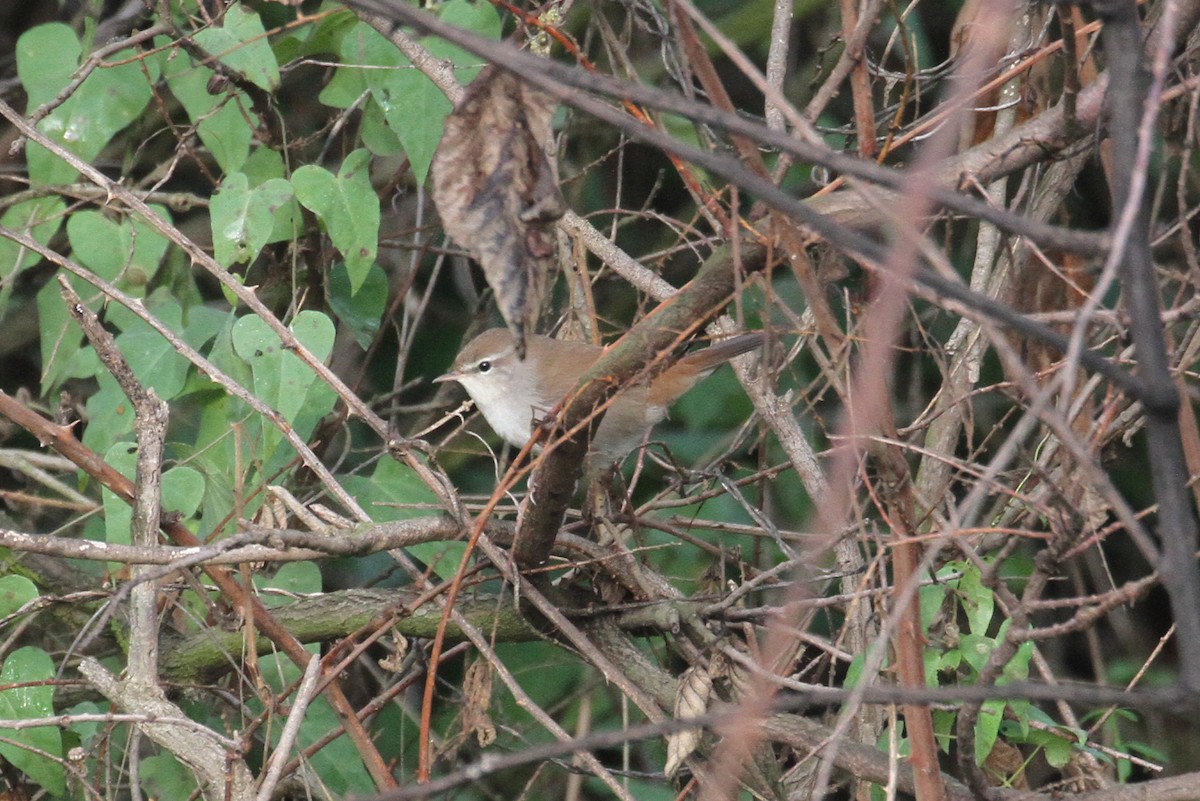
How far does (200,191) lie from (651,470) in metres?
2.53

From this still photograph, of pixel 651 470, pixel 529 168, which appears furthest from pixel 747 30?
pixel 529 168

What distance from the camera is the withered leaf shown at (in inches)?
66.8

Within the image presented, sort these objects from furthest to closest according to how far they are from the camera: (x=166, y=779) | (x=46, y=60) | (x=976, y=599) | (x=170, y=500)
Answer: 1. (x=46, y=60)
2. (x=166, y=779)
3. (x=170, y=500)
4. (x=976, y=599)

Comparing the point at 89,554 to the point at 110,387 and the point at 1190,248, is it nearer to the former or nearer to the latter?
the point at 110,387

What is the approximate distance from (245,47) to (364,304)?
2.73 ft

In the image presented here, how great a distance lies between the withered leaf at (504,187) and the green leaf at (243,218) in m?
1.51

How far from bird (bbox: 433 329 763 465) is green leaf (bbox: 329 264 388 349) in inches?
17.1

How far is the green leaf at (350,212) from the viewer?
327 centimetres

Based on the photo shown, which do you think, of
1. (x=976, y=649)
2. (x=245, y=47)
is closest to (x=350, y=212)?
(x=245, y=47)

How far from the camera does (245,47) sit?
10.9 feet

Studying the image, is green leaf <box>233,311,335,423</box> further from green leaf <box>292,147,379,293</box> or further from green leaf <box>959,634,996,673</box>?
green leaf <box>959,634,996,673</box>

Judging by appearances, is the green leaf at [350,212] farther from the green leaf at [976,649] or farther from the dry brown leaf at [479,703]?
the green leaf at [976,649]

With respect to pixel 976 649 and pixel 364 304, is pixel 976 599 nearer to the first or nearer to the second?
pixel 976 649

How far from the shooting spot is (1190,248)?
2.31 m
